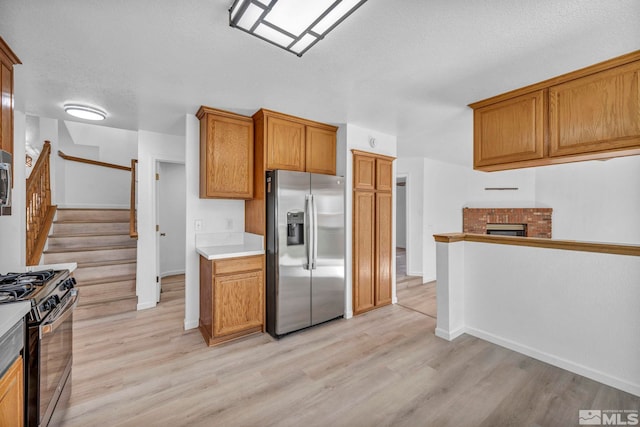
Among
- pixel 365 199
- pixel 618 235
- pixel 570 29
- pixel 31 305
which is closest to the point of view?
pixel 31 305

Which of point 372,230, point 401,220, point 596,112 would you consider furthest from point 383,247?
point 401,220

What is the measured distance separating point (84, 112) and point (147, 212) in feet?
4.25

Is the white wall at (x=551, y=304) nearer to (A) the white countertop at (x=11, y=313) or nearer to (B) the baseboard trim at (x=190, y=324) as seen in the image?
(B) the baseboard trim at (x=190, y=324)

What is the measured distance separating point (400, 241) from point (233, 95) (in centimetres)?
837

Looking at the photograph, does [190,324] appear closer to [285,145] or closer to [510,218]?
[285,145]

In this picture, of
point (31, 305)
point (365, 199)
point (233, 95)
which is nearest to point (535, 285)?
point (365, 199)

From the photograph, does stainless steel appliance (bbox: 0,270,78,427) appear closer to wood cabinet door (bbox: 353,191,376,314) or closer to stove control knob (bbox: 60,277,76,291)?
stove control knob (bbox: 60,277,76,291)

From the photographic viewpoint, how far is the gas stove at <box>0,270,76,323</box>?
1.30 metres

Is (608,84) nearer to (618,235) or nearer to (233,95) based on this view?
(233,95)

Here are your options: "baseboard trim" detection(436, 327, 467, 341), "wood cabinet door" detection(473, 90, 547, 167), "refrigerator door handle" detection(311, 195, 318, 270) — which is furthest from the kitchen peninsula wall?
"refrigerator door handle" detection(311, 195, 318, 270)

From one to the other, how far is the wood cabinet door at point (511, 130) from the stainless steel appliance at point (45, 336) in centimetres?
335

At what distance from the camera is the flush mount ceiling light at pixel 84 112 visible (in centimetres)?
269

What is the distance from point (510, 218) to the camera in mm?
5816

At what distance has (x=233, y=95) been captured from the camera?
2.52 meters
